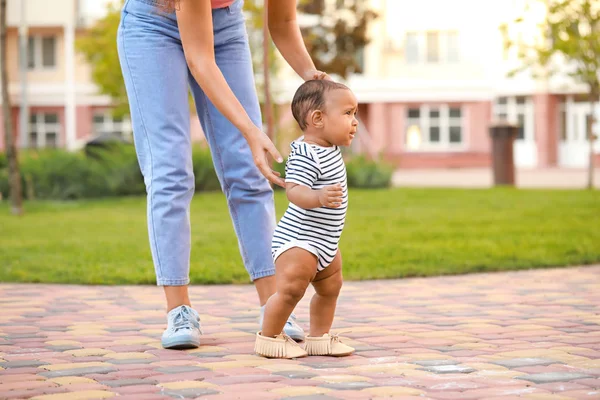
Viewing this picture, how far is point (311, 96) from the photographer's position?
147 inches

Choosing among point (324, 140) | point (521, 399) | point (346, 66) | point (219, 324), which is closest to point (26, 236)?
point (219, 324)

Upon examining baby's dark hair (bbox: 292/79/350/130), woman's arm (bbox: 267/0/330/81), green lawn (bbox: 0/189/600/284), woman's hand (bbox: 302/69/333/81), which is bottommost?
green lawn (bbox: 0/189/600/284)

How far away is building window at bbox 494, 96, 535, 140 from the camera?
45.2 metres

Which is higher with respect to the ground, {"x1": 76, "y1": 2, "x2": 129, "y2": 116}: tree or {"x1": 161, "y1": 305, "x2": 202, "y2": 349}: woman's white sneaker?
{"x1": 76, "y1": 2, "x2": 129, "y2": 116}: tree

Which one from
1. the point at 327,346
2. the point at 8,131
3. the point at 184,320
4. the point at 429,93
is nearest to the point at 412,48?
the point at 429,93

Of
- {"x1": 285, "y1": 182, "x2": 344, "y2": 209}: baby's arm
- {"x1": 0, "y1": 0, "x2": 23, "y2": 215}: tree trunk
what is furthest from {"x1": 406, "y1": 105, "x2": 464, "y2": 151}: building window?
{"x1": 285, "y1": 182, "x2": 344, "y2": 209}: baby's arm

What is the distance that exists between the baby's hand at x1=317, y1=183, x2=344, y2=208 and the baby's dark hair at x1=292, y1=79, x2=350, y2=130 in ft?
1.04

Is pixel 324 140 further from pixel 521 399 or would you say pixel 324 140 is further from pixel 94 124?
pixel 94 124

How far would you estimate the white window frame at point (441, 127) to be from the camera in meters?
44.9

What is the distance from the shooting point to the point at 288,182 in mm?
3611

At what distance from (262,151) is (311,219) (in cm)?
31

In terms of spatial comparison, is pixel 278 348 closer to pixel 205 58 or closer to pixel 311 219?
pixel 311 219

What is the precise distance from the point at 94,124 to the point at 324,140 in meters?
42.7

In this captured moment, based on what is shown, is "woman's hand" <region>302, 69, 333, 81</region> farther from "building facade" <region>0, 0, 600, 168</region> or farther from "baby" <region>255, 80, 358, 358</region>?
"building facade" <region>0, 0, 600, 168</region>
